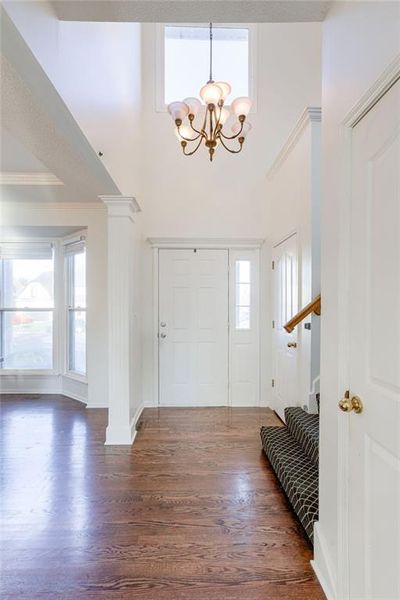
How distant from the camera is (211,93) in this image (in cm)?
252

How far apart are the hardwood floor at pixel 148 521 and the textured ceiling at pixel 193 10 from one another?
2.64 metres

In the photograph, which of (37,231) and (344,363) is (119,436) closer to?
(344,363)

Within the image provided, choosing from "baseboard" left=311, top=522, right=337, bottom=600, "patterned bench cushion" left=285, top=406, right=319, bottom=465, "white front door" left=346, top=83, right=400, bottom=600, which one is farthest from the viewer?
"patterned bench cushion" left=285, top=406, right=319, bottom=465

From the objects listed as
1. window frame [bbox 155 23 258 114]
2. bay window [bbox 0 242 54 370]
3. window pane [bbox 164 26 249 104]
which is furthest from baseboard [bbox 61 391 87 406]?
window pane [bbox 164 26 249 104]

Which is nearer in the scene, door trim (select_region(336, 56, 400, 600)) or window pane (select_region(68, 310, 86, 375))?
door trim (select_region(336, 56, 400, 600))

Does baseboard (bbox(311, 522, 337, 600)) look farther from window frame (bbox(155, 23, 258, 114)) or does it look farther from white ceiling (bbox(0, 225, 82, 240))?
window frame (bbox(155, 23, 258, 114))

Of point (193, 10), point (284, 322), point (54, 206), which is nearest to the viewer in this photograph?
point (193, 10)

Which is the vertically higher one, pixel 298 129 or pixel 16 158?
pixel 298 129

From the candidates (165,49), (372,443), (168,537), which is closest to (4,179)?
(165,49)

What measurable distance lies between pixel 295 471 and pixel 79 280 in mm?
3529

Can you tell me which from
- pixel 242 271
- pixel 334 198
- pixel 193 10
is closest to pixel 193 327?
pixel 242 271

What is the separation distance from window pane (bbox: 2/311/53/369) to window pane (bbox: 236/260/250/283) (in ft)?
9.06

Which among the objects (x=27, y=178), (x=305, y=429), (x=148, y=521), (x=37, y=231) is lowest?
(x=148, y=521)

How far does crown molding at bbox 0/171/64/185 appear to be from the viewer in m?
3.19
